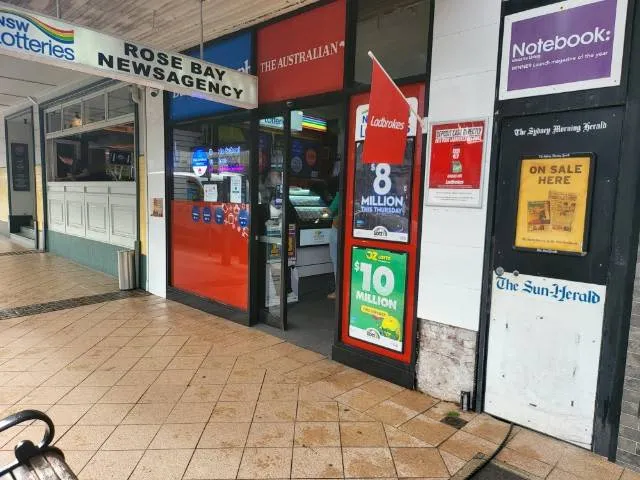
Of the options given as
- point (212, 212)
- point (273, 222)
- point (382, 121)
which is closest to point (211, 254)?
point (212, 212)

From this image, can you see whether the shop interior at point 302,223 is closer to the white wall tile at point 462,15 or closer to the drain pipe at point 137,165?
the white wall tile at point 462,15

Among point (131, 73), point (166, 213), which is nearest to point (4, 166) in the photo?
point (166, 213)

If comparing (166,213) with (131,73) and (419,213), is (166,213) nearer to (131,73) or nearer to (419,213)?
(131,73)

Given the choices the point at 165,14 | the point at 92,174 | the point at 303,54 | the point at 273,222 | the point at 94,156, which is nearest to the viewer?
the point at 303,54

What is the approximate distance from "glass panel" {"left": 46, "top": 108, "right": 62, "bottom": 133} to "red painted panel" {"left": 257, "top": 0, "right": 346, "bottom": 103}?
626 centimetres

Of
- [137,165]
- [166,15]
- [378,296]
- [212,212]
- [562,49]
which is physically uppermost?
[166,15]

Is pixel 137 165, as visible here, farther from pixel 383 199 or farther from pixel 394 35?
pixel 383 199

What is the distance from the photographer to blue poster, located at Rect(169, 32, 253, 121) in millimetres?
4703

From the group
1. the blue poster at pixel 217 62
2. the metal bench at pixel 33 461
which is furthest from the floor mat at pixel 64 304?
the metal bench at pixel 33 461

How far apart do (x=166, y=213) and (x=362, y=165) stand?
332 centimetres

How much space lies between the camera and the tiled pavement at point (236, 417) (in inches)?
95.5

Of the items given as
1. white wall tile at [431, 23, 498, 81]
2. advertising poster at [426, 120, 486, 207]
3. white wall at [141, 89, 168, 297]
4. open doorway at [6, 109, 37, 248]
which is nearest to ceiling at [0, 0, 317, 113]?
white wall at [141, 89, 168, 297]

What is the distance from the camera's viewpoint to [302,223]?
19.8 ft

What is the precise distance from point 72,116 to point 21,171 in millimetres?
3616
